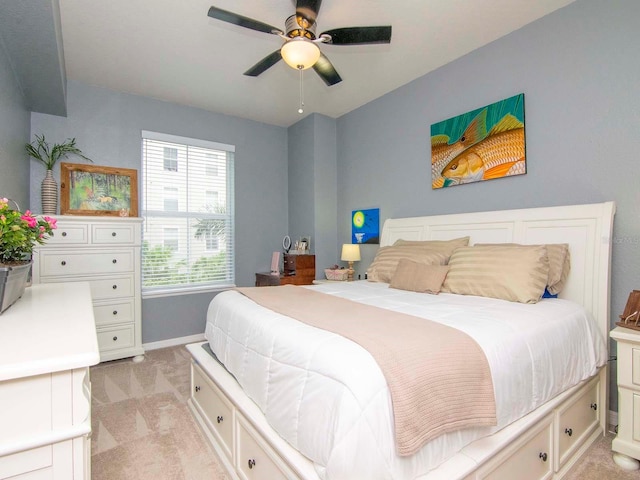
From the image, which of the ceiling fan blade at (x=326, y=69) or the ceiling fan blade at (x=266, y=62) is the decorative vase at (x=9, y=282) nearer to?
the ceiling fan blade at (x=266, y=62)

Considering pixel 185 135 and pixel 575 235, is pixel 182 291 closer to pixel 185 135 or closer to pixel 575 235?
pixel 185 135

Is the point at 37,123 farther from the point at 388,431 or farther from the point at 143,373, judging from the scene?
the point at 388,431

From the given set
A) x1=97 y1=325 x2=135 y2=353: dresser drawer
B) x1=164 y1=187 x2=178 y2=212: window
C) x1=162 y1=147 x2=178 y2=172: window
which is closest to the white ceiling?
x1=162 y1=147 x2=178 y2=172: window

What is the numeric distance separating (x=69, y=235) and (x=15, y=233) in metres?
2.18

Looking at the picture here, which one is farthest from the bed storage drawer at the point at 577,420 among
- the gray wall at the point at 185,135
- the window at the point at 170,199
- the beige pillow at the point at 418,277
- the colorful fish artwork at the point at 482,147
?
the window at the point at 170,199

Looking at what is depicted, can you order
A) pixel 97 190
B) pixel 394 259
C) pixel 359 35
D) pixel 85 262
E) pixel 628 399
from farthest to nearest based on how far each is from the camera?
pixel 97 190
pixel 85 262
pixel 394 259
pixel 359 35
pixel 628 399

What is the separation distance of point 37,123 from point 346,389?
3.87m

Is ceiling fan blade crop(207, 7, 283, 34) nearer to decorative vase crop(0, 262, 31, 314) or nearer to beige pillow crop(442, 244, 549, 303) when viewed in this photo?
decorative vase crop(0, 262, 31, 314)

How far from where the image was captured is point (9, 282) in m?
1.10

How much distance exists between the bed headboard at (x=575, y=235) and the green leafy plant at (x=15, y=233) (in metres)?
2.77

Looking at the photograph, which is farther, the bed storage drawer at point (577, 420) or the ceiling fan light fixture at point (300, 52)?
the ceiling fan light fixture at point (300, 52)

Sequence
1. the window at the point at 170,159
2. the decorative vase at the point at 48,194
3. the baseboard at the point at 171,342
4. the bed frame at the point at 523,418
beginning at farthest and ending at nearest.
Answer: the window at the point at 170,159 < the baseboard at the point at 171,342 < the decorative vase at the point at 48,194 < the bed frame at the point at 523,418

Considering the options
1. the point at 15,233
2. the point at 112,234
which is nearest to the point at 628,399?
the point at 15,233

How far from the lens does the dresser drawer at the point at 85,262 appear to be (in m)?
2.87
